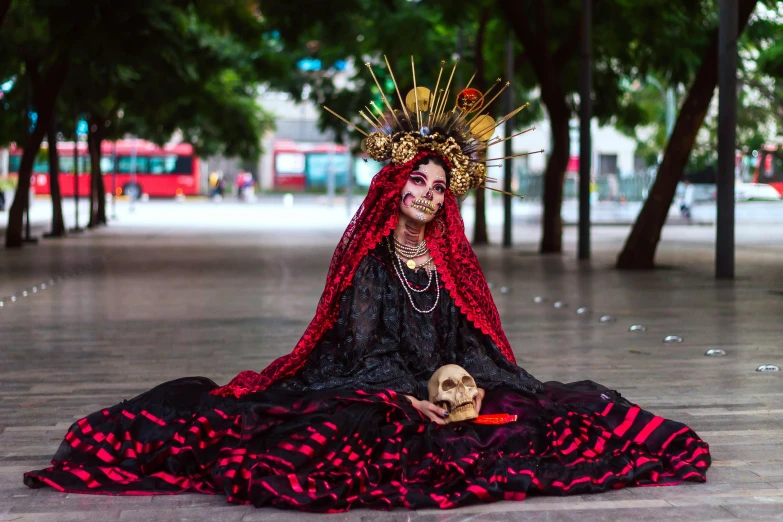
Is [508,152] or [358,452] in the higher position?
[508,152]

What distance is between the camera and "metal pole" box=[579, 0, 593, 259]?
18891 mm

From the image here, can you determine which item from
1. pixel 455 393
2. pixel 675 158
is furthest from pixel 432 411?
pixel 675 158

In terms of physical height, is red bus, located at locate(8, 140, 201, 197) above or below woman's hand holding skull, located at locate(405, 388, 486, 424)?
above

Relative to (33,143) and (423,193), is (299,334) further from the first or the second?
(33,143)

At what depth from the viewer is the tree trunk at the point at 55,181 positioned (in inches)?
953

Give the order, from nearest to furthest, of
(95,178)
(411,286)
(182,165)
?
(411,286) < (95,178) < (182,165)

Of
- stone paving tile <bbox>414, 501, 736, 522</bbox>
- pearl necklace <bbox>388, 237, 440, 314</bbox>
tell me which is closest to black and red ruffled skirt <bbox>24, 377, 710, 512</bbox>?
stone paving tile <bbox>414, 501, 736, 522</bbox>

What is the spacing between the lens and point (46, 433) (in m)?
6.11

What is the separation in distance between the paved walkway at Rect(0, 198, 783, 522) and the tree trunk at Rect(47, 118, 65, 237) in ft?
11.0

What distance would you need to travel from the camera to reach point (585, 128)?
62.8 ft

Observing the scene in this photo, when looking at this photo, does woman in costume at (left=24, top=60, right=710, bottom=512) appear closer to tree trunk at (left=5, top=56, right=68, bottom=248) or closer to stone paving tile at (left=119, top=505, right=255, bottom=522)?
stone paving tile at (left=119, top=505, right=255, bottom=522)

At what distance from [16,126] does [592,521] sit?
2666cm

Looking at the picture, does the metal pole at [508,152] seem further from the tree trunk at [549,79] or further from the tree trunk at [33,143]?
the tree trunk at [33,143]

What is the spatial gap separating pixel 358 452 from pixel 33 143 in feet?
60.5
